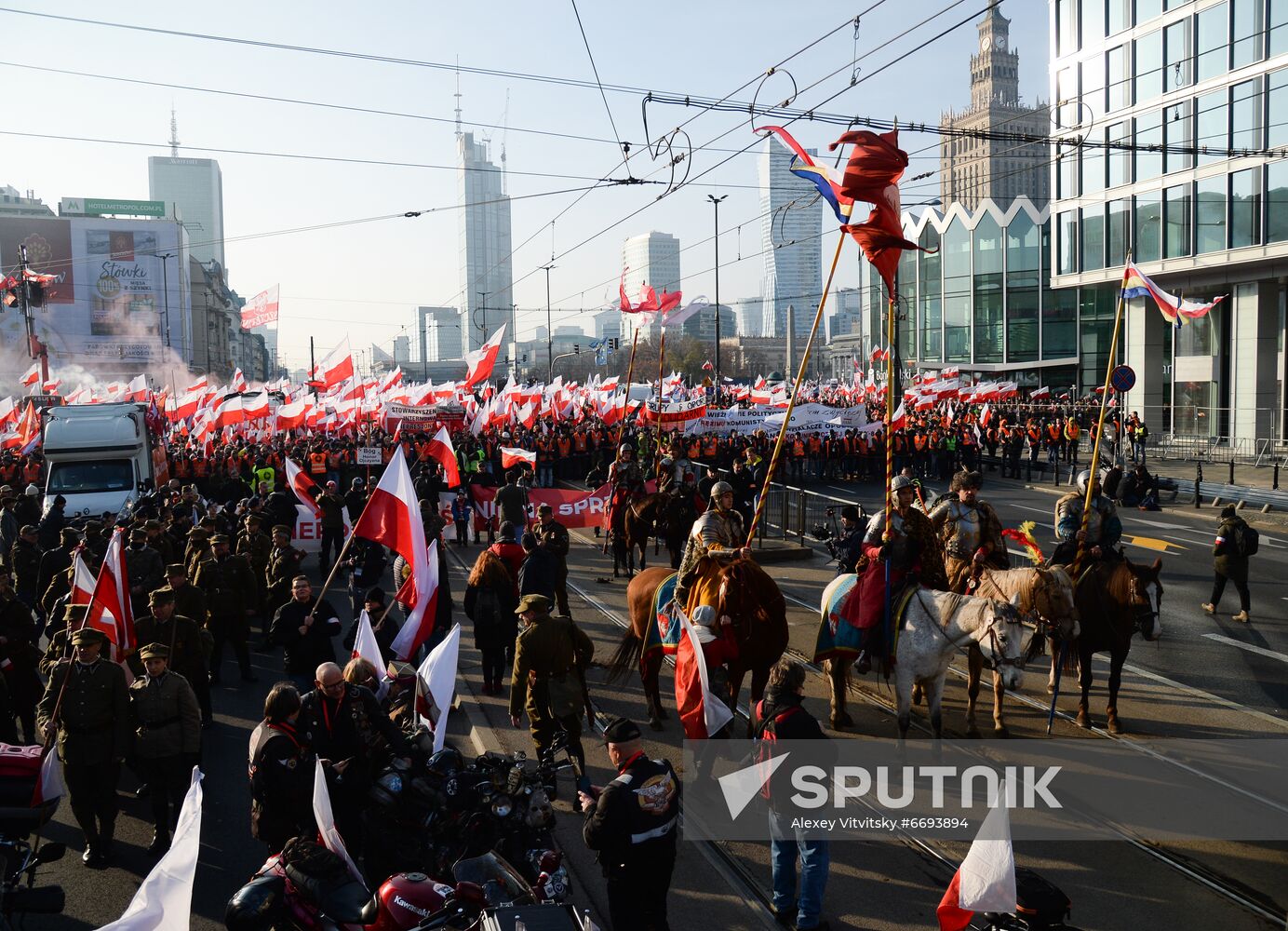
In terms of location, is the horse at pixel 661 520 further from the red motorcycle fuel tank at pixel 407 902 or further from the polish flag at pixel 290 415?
the polish flag at pixel 290 415

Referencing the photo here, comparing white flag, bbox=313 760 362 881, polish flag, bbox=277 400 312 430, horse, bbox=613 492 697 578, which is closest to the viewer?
white flag, bbox=313 760 362 881

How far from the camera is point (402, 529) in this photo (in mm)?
9688

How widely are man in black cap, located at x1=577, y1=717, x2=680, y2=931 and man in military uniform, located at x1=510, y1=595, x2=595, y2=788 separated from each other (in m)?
2.79

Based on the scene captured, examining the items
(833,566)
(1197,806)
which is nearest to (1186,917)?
(1197,806)

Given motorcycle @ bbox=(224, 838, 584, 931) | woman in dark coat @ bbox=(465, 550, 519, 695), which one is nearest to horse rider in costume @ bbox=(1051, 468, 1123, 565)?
woman in dark coat @ bbox=(465, 550, 519, 695)

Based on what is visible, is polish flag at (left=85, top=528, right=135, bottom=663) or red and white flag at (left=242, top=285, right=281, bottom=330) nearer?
polish flag at (left=85, top=528, right=135, bottom=663)

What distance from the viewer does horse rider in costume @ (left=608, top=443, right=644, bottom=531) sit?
58.3ft

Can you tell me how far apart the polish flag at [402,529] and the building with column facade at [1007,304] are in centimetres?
5596

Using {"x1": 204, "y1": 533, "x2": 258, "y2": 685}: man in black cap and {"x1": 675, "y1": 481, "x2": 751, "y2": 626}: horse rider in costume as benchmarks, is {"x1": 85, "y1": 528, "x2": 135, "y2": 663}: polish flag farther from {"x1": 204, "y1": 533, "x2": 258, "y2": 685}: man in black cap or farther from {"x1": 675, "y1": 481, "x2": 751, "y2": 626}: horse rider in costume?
{"x1": 675, "y1": 481, "x2": 751, "y2": 626}: horse rider in costume

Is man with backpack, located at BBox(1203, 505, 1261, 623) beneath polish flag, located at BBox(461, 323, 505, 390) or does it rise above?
beneath

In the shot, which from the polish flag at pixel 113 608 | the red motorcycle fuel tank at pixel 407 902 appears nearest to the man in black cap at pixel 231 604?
the polish flag at pixel 113 608

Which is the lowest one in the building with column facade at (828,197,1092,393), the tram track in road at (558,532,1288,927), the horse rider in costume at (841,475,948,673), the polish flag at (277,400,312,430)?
the tram track in road at (558,532,1288,927)

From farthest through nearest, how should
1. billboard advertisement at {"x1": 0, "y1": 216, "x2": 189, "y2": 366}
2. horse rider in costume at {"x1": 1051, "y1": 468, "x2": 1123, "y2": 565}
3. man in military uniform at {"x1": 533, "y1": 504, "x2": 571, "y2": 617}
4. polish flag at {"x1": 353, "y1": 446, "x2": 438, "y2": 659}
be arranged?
billboard advertisement at {"x1": 0, "y1": 216, "x2": 189, "y2": 366}, man in military uniform at {"x1": 533, "y1": 504, "x2": 571, "y2": 617}, horse rider in costume at {"x1": 1051, "y1": 468, "x2": 1123, "y2": 565}, polish flag at {"x1": 353, "y1": 446, "x2": 438, "y2": 659}

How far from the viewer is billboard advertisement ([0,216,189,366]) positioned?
90000 mm
